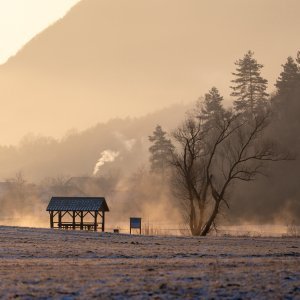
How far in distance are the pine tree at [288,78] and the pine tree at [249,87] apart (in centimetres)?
643

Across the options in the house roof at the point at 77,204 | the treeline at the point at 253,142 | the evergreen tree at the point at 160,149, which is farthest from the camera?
the evergreen tree at the point at 160,149

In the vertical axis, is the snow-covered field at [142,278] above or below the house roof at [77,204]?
below

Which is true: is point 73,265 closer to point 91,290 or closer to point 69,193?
point 91,290

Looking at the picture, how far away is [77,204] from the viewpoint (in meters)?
76.9

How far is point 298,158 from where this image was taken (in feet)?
384

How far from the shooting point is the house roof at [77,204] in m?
76.2

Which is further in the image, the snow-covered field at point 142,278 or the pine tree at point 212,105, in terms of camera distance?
the pine tree at point 212,105

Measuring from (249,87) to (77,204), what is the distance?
70873 mm

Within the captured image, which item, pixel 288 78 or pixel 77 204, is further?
pixel 288 78

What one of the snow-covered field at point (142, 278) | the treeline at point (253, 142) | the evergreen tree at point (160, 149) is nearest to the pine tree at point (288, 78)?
the treeline at point (253, 142)

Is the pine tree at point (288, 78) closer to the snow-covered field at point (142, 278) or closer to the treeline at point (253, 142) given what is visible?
the treeline at point (253, 142)

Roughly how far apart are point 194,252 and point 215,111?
3943 inches

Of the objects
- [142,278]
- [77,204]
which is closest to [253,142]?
[77,204]

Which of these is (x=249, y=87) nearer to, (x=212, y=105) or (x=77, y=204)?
(x=212, y=105)
